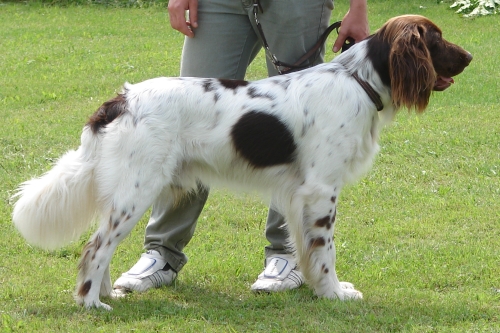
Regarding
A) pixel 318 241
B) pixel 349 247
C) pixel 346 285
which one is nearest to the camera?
pixel 318 241

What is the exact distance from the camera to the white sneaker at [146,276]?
15.4ft

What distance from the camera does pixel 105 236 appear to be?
14.1 feet

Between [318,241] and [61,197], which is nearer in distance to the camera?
[61,197]

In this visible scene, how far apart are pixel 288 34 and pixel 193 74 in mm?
626

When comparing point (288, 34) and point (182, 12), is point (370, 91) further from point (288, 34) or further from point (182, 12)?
point (182, 12)

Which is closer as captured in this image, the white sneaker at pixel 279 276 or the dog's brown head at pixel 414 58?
the dog's brown head at pixel 414 58

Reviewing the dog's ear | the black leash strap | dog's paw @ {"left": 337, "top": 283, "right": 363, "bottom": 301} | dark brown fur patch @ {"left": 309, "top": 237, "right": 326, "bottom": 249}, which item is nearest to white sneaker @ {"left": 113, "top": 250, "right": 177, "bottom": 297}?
dark brown fur patch @ {"left": 309, "top": 237, "right": 326, "bottom": 249}

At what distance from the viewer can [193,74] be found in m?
4.90

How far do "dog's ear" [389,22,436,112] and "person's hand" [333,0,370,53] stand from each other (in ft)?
1.47

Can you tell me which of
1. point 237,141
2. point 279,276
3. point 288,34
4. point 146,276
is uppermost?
point 288,34

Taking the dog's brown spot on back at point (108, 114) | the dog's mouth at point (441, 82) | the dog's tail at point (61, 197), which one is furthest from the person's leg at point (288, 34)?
the dog's tail at point (61, 197)

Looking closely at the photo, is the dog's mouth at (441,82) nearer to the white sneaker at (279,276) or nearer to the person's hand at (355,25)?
the person's hand at (355,25)

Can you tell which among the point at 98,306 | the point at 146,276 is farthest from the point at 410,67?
the point at 98,306

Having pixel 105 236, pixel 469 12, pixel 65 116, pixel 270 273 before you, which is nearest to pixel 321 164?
pixel 270 273
